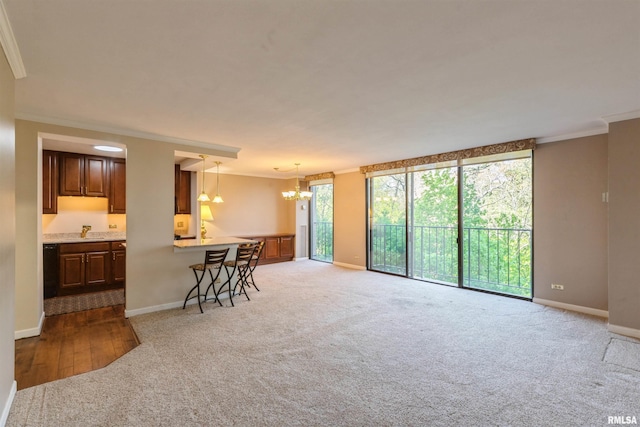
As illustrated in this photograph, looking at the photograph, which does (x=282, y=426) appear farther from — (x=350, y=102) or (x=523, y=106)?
(x=523, y=106)

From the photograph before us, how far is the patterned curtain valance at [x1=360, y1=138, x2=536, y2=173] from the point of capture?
13.9 ft

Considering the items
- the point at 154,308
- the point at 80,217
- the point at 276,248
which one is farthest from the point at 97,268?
the point at 276,248

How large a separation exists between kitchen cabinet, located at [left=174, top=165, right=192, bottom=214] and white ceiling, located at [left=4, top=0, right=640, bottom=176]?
2.45 m

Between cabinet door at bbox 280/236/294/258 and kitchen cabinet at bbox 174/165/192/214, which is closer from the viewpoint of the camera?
kitchen cabinet at bbox 174/165/192/214

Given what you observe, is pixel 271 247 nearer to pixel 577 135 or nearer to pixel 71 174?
pixel 71 174

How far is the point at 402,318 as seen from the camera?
367 centimetres

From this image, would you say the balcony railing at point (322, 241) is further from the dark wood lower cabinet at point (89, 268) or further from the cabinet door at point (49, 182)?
the cabinet door at point (49, 182)

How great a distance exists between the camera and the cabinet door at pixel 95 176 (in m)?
5.10

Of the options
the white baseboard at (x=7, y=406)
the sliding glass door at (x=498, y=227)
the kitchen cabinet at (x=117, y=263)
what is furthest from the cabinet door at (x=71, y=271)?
the sliding glass door at (x=498, y=227)

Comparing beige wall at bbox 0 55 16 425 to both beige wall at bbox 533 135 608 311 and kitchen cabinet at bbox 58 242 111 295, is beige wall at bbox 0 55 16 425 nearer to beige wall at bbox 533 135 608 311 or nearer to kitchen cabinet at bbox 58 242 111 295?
kitchen cabinet at bbox 58 242 111 295

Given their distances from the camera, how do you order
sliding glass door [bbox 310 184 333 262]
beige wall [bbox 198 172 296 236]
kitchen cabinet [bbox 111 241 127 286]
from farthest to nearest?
sliding glass door [bbox 310 184 333 262] → beige wall [bbox 198 172 296 236] → kitchen cabinet [bbox 111 241 127 286]

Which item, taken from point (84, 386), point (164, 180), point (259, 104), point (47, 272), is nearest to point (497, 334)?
point (259, 104)

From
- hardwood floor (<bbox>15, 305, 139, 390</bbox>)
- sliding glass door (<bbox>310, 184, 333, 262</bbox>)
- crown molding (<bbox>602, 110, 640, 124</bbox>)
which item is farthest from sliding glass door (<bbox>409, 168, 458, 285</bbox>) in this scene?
hardwood floor (<bbox>15, 305, 139, 390</bbox>)

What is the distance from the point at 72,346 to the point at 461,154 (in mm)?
5691
